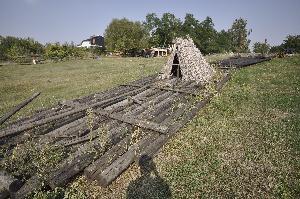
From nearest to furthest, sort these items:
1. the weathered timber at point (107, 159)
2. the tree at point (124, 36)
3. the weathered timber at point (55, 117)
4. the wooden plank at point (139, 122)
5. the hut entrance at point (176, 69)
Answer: the weathered timber at point (107, 159) < the weathered timber at point (55, 117) < the wooden plank at point (139, 122) < the hut entrance at point (176, 69) < the tree at point (124, 36)

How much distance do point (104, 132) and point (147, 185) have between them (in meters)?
2.52

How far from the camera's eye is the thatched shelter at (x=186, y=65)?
49.7 ft

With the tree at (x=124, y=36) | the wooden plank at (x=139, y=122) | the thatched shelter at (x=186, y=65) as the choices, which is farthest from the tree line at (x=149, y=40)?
the wooden plank at (x=139, y=122)

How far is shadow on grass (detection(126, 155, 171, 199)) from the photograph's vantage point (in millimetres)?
5659

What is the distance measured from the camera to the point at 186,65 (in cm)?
1536

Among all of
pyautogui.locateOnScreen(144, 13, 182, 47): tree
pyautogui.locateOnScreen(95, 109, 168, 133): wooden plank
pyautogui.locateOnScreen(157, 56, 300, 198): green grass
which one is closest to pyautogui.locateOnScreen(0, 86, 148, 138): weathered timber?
pyautogui.locateOnScreen(95, 109, 168, 133): wooden plank

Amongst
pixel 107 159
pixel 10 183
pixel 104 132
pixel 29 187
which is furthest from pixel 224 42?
pixel 10 183

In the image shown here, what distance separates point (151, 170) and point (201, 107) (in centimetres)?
493

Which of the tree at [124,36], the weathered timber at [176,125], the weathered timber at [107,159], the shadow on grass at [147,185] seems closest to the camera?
the shadow on grass at [147,185]

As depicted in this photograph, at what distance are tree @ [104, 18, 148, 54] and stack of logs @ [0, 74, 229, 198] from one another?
174ft

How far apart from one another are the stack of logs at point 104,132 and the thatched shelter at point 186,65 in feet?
10.4

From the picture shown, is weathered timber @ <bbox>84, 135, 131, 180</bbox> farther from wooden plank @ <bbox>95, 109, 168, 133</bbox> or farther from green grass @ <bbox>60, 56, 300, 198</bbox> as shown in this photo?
wooden plank @ <bbox>95, 109, 168, 133</bbox>

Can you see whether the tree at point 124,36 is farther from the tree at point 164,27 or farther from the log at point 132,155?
the log at point 132,155

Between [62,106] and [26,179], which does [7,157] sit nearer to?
[26,179]
